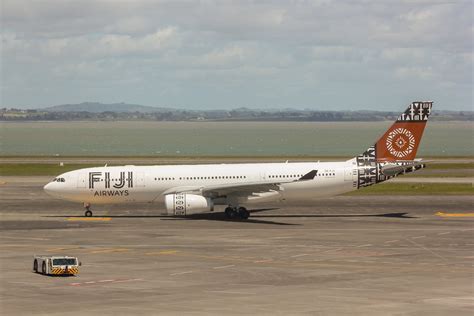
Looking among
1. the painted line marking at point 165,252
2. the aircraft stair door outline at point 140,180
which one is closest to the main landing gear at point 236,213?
the aircraft stair door outline at point 140,180

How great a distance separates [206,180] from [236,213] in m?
3.32

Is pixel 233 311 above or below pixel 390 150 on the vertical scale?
below

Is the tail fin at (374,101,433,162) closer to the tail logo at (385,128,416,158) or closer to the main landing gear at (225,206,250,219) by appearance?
the tail logo at (385,128,416,158)

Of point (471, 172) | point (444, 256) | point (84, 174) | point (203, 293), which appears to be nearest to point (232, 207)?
point (84, 174)

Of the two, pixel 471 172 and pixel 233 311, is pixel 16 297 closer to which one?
pixel 233 311

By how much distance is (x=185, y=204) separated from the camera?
6550 centimetres

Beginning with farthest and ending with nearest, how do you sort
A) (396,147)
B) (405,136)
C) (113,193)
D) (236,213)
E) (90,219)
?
(405,136) < (396,147) < (113,193) < (90,219) < (236,213)

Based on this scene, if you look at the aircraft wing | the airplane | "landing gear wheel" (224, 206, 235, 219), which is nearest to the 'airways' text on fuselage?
the airplane

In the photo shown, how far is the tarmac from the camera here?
3372 cm

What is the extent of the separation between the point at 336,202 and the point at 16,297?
4798cm

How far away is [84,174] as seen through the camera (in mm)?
69500

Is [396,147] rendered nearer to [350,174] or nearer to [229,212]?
[350,174]

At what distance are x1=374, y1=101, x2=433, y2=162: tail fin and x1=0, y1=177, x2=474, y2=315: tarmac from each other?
14.3ft

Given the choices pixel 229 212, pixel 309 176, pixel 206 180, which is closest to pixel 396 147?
pixel 309 176
